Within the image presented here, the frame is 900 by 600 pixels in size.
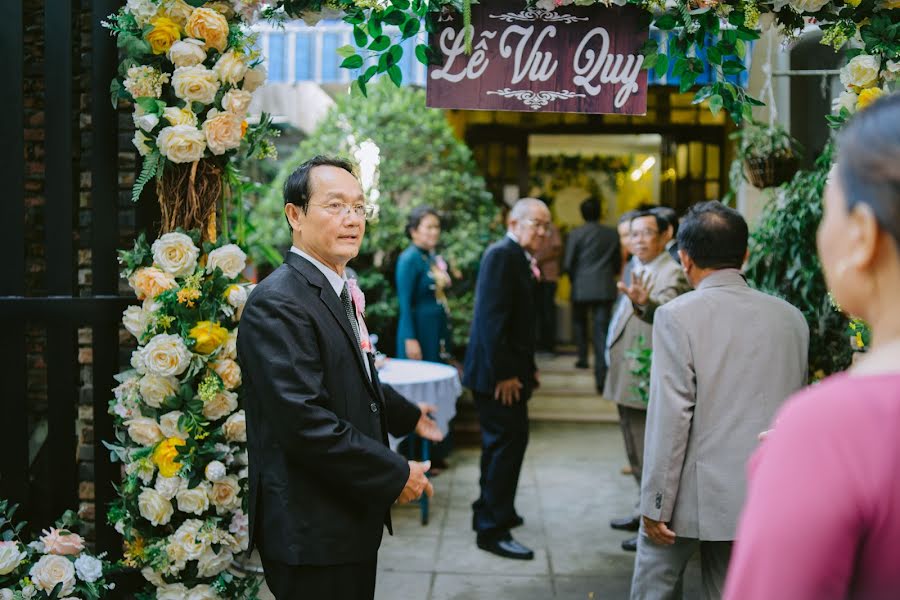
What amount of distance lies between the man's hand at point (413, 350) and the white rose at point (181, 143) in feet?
12.1

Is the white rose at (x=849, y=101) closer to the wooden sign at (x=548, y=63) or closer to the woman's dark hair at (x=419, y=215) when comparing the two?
the wooden sign at (x=548, y=63)

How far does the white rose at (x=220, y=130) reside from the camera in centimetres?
299

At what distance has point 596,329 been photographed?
9.29 m

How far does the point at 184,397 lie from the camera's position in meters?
3.01

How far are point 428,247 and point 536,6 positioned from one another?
3669 mm

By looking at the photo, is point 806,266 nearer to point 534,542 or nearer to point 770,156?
point 770,156

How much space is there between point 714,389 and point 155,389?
6.28 ft

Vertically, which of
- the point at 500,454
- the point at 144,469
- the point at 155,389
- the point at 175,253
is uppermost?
the point at 175,253

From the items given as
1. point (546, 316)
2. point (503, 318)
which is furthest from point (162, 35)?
point (546, 316)

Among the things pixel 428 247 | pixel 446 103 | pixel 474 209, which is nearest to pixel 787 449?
pixel 446 103

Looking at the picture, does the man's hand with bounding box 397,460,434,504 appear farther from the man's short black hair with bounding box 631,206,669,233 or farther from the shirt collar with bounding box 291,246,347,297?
the man's short black hair with bounding box 631,206,669,233

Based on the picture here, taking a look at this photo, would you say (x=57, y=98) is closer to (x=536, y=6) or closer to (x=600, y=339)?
(x=536, y=6)

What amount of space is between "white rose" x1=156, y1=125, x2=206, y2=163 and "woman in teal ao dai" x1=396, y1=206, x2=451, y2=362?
363cm

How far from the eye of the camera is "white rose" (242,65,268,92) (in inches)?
122
